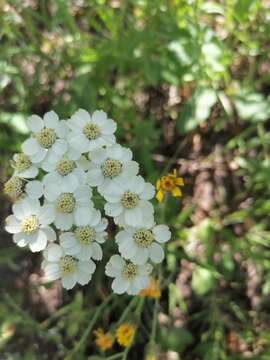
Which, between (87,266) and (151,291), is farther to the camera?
(151,291)

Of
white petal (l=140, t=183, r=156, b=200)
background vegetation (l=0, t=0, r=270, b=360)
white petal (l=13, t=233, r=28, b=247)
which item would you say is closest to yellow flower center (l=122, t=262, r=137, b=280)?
white petal (l=140, t=183, r=156, b=200)

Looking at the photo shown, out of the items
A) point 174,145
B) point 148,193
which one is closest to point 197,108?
point 174,145

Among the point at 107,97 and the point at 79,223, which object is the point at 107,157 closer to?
the point at 79,223

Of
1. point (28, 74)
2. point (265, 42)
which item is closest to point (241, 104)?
point (265, 42)

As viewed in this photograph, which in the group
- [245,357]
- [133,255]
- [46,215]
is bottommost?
[245,357]

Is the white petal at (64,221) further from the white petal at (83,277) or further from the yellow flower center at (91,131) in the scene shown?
the yellow flower center at (91,131)

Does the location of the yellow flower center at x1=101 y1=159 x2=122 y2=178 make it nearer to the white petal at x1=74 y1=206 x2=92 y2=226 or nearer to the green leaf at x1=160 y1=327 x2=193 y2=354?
the white petal at x1=74 y1=206 x2=92 y2=226

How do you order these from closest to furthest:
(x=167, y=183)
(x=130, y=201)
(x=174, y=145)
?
(x=130, y=201), (x=167, y=183), (x=174, y=145)

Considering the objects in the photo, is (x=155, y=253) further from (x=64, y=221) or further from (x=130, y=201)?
(x=64, y=221)
